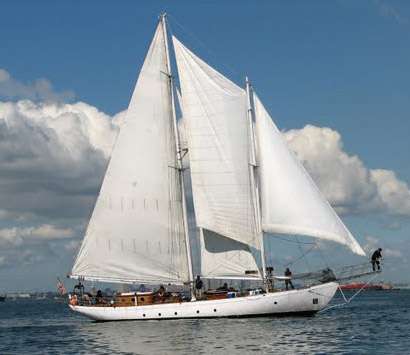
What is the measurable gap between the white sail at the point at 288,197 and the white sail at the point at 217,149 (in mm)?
1692

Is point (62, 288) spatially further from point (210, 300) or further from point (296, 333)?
point (296, 333)

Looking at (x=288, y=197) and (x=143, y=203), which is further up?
(x=143, y=203)

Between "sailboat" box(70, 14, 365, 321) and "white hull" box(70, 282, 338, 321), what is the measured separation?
86 millimetres

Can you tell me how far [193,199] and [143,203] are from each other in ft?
15.8

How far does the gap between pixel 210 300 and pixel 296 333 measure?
1226 centimetres

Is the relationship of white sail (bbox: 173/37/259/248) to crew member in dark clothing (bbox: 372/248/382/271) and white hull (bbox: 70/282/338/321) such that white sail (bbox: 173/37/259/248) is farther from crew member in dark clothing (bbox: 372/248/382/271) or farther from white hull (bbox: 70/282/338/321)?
crew member in dark clothing (bbox: 372/248/382/271)

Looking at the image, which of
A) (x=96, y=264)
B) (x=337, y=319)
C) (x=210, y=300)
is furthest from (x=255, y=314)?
(x=96, y=264)

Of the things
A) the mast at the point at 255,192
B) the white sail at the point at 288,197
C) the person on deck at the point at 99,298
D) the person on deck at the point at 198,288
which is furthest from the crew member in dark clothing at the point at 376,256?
the person on deck at the point at 99,298

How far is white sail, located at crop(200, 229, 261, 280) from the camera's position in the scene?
6781 centimetres

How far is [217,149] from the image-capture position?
6794 cm

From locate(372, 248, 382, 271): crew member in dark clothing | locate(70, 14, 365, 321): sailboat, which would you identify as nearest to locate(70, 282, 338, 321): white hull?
locate(70, 14, 365, 321): sailboat

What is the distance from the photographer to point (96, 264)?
228 ft

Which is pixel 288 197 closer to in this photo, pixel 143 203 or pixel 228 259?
pixel 228 259

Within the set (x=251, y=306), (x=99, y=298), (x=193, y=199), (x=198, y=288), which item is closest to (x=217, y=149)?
(x=193, y=199)
